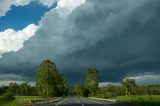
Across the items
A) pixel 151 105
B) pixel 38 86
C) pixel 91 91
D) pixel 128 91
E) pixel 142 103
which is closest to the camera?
pixel 151 105

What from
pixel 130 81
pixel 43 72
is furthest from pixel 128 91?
pixel 43 72

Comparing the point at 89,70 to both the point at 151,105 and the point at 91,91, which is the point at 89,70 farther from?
the point at 151,105

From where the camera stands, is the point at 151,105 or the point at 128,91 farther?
the point at 128,91

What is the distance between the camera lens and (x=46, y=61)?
5305 inches

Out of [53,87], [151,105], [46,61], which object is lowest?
[151,105]

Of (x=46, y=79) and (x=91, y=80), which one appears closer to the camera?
(x=46, y=79)

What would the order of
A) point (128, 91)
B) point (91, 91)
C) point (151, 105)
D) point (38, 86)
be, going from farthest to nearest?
point (128, 91) → point (91, 91) → point (38, 86) → point (151, 105)

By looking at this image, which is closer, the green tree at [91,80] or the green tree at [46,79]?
the green tree at [46,79]

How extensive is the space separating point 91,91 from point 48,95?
53.4 m

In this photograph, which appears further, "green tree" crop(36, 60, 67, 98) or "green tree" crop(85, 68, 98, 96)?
"green tree" crop(85, 68, 98, 96)

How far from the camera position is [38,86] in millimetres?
129875

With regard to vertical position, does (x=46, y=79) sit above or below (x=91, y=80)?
below

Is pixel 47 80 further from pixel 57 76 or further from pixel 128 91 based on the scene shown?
pixel 128 91

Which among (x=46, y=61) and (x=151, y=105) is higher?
(x=46, y=61)
